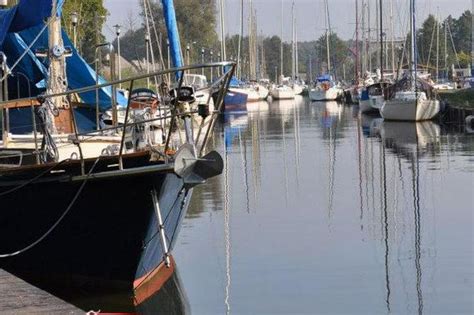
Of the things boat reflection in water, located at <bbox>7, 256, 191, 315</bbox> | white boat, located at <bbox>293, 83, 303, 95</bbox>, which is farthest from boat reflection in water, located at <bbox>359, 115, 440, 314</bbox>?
white boat, located at <bbox>293, 83, 303, 95</bbox>

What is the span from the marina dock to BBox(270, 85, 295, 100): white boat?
9864 cm

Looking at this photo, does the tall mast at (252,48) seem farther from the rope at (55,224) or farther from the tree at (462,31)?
the rope at (55,224)

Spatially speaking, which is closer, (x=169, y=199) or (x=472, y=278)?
(x=169, y=199)

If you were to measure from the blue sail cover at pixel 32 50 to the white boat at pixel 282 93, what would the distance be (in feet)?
288

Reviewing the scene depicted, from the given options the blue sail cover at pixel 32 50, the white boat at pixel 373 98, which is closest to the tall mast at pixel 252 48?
the white boat at pixel 373 98

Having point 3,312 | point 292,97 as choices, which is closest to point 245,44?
point 292,97

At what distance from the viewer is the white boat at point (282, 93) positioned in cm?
10888

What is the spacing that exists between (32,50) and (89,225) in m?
6.80

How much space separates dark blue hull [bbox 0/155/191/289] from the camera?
12398 millimetres

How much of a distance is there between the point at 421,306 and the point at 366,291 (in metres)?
0.89

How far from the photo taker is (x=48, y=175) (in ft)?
40.9

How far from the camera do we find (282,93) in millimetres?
109688

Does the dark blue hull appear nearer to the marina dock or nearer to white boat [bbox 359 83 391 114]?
the marina dock

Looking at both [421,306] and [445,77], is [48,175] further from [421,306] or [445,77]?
[445,77]
